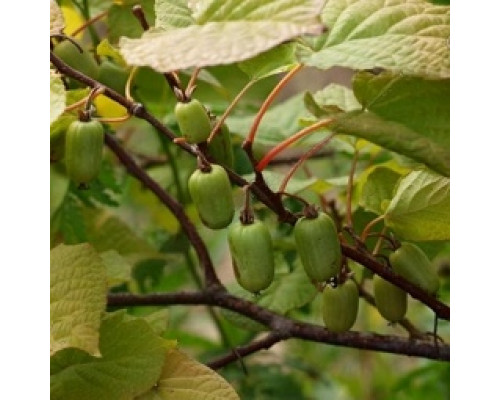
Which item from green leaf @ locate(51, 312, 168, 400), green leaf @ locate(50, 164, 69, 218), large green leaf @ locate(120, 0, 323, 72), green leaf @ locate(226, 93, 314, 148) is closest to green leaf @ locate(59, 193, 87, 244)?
green leaf @ locate(50, 164, 69, 218)

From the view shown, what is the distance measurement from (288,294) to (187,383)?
0.21 meters

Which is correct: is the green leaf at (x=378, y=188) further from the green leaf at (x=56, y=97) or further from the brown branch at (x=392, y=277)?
the green leaf at (x=56, y=97)

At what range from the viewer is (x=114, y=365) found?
68 cm

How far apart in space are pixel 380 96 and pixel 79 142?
179mm

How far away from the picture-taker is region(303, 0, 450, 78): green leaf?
0.58 metres

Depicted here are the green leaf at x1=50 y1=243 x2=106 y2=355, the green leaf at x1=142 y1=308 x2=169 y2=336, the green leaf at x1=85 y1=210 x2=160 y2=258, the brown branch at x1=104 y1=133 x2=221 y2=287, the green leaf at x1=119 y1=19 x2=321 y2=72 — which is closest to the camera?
the green leaf at x1=119 y1=19 x2=321 y2=72

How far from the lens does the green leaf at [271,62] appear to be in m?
0.64

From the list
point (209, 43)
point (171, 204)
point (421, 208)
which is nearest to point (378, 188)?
point (421, 208)

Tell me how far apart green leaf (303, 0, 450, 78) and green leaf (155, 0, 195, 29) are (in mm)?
71

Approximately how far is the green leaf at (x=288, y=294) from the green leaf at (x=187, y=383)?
18 cm

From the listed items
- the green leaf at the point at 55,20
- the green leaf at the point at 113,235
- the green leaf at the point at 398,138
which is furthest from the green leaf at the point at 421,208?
the green leaf at the point at 113,235

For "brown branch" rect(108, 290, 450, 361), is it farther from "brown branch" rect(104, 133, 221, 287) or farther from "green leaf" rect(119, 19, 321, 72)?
"green leaf" rect(119, 19, 321, 72)

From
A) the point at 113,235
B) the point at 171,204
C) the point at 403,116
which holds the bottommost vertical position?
the point at 113,235

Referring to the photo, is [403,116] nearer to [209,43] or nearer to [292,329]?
[209,43]
